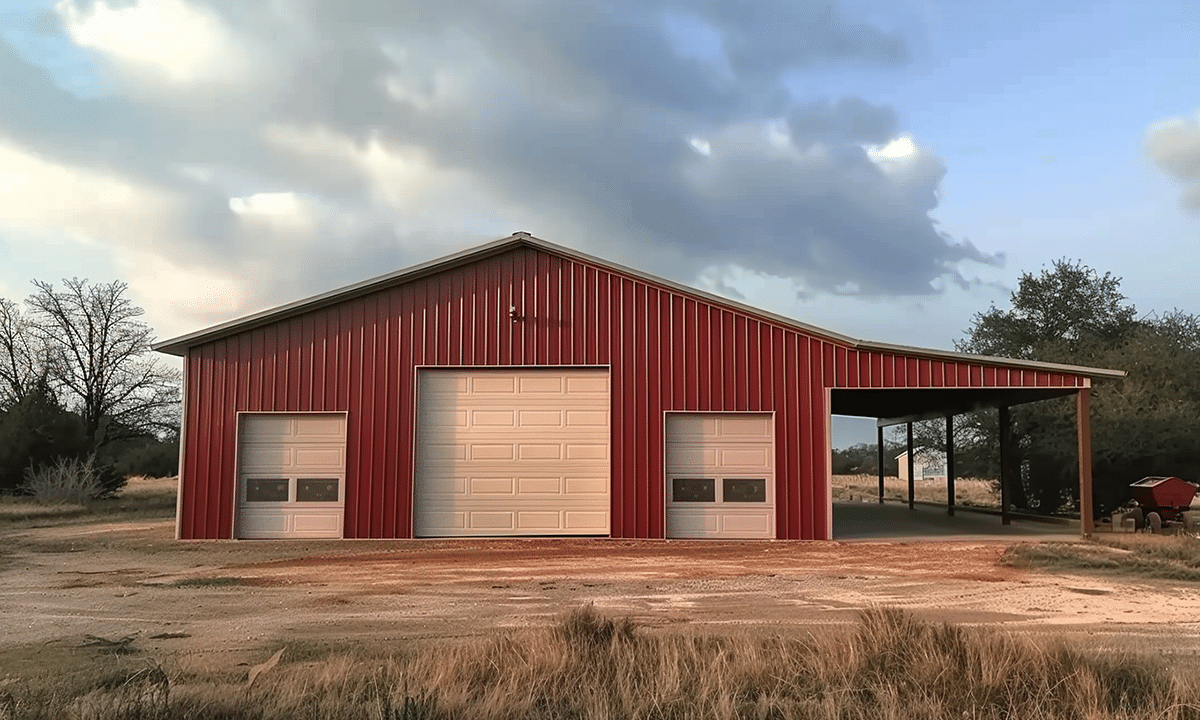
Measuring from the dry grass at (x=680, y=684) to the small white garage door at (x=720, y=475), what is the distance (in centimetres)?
1006

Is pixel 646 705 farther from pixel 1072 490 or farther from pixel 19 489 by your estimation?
pixel 19 489

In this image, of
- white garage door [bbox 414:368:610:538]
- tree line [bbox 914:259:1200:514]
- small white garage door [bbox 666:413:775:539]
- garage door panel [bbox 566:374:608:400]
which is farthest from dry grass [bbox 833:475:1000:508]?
white garage door [bbox 414:368:610:538]

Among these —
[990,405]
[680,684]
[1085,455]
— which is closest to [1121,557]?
[1085,455]

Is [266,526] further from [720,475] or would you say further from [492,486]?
[720,475]

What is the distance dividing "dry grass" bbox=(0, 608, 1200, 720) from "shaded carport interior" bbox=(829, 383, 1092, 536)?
10.7 meters

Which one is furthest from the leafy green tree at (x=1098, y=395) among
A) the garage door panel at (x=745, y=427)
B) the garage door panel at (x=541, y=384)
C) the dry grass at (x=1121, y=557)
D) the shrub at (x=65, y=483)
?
the shrub at (x=65, y=483)

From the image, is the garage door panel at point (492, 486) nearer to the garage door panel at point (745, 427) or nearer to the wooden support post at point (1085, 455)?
the garage door panel at point (745, 427)

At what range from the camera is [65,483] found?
91.1ft

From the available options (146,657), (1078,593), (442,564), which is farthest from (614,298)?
(146,657)

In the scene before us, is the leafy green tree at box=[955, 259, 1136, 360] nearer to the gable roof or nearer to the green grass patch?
the gable roof

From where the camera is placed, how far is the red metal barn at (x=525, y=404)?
17.3 meters

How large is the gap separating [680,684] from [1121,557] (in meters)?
11.7

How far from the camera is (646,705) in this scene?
5.64m

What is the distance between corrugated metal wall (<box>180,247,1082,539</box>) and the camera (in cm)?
1723
